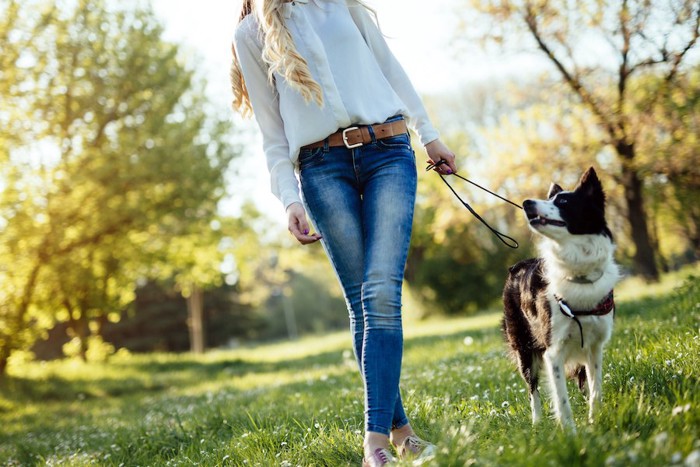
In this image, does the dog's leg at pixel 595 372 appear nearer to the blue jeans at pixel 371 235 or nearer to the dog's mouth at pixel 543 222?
the dog's mouth at pixel 543 222

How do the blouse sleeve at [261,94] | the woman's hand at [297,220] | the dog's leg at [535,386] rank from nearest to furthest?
the woman's hand at [297,220] → the blouse sleeve at [261,94] → the dog's leg at [535,386]

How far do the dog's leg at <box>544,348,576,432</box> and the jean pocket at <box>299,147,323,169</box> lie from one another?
64.2 inches

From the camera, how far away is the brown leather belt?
3.10 metres

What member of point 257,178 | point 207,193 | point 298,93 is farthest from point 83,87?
point 298,93

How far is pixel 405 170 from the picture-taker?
10.3 ft

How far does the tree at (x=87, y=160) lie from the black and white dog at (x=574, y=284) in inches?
417

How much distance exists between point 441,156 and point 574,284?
99cm

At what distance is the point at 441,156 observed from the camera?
3387 millimetres

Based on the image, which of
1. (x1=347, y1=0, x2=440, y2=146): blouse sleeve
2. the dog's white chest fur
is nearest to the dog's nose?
the dog's white chest fur

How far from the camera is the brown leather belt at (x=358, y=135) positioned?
122 inches

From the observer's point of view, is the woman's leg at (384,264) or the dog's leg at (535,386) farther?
the dog's leg at (535,386)

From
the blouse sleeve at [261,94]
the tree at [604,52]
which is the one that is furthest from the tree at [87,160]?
the blouse sleeve at [261,94]

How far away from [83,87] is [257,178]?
32.3ft

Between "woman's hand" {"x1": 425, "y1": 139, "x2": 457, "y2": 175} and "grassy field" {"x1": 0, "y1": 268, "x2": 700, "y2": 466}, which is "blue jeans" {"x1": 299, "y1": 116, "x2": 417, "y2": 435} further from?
"grassy field" {"x1": 0, "y1": 268, "x2": 700, "y2": 466}
